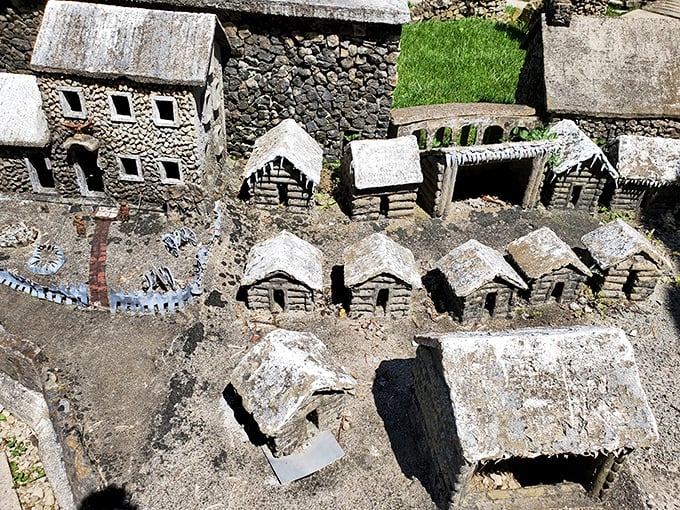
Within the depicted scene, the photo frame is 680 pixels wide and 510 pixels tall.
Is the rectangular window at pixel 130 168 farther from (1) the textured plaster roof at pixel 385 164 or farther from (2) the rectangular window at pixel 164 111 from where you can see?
(1) the textured plaster roof at pixel 385 164

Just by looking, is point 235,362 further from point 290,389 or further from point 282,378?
point 290,389

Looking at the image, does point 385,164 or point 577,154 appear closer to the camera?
point 385,164

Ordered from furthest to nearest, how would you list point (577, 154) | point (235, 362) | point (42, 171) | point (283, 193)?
point (283, 193)
point (577, 154)
point (42, 171)
point (235, 362)

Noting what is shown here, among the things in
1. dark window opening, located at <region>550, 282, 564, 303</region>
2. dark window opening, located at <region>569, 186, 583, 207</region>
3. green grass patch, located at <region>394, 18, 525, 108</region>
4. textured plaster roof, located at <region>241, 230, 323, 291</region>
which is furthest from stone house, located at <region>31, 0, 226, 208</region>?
dark window opening, located at <region>569, 186, 583, 207</region>

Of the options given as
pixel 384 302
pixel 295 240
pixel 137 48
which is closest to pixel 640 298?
pixel 384 302

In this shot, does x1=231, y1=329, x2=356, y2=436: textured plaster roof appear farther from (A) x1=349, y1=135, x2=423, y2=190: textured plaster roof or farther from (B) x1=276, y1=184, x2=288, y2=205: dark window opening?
(B) x1=276, y1=184, x2=288, y2=205: dark window opening

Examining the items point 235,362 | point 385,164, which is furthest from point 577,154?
point 235,362
